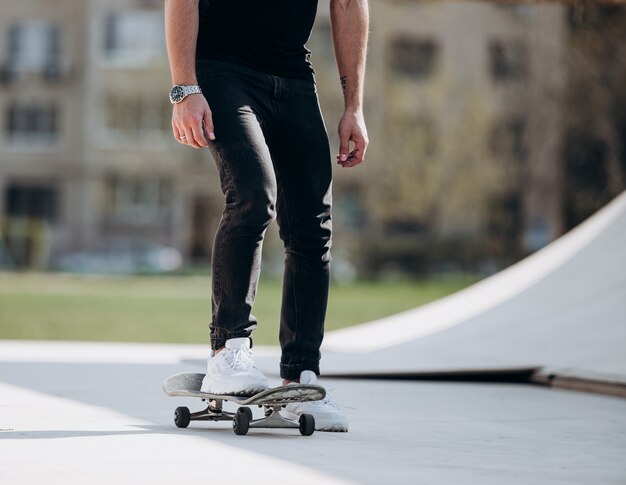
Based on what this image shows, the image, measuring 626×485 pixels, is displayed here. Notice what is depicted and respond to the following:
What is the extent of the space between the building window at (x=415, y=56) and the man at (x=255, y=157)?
4831cm

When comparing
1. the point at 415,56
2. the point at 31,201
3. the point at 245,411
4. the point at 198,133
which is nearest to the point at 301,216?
the point at 198,133

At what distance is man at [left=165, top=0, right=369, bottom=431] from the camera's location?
4293 millimetres

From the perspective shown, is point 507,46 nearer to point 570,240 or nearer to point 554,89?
point 554,89

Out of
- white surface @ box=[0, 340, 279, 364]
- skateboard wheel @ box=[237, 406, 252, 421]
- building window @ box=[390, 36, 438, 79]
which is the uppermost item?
building window @ box=[390, 36, 438, 79]

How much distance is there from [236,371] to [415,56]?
1960 inches

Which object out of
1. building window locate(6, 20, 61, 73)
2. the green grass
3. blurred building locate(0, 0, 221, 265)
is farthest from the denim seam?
building window locate(6, 20, 61, 73)

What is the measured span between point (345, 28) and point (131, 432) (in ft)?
5.54

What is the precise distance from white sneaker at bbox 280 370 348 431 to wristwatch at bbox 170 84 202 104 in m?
1.02

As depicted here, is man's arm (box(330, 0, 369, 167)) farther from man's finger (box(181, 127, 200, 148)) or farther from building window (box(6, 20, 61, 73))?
building window (box(6, 20, 61, 73))

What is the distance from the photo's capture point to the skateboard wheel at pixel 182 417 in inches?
172

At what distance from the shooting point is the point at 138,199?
5391 centimetres

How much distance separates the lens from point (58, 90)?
177 ft

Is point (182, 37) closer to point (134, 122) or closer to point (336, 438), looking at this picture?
point (336, 438)

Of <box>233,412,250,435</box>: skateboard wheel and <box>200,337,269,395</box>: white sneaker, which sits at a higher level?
<box>200,337,269,395</box>: white sneaker
